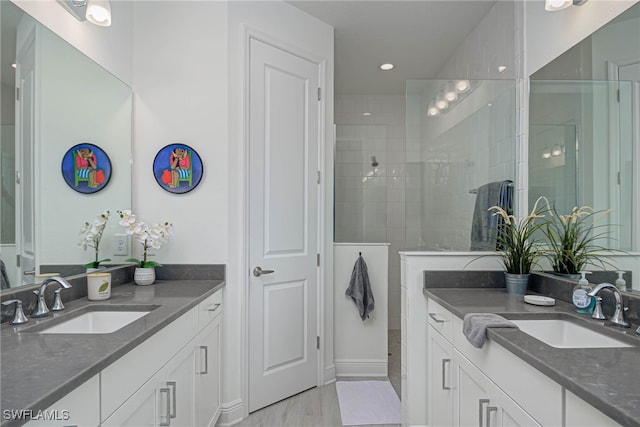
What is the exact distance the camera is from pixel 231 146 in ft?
7.86

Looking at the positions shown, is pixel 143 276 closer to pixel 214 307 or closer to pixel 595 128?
pixel 214 307

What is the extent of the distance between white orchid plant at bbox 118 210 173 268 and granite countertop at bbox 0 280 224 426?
1.75ft

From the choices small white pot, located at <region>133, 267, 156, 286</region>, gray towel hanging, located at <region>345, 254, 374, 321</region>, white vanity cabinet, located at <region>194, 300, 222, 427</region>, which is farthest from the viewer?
gray towel hanging, located at <region>345, 254, 374, 321</region>

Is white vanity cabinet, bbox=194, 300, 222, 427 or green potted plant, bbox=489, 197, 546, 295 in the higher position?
green potted plant, bbox=489, 197, 546, 295

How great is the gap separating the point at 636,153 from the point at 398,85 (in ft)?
10.4

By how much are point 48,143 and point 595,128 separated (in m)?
2.36

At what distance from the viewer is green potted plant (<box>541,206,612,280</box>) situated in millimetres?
1669

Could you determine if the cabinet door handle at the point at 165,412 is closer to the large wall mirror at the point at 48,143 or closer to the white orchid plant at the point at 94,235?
the large wall mirror at the point at 48,143

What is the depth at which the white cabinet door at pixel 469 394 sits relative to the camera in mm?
1376

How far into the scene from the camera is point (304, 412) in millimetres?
2479

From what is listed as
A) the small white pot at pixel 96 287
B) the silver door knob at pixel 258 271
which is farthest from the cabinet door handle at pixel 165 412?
the silver door knob at pixel 258 271

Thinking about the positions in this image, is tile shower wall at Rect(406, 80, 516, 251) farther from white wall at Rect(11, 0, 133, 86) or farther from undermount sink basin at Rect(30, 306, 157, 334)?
white wall at Rect(11, 0, 133, 86)

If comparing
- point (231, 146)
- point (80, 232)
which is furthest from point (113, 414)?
point (231, 146)

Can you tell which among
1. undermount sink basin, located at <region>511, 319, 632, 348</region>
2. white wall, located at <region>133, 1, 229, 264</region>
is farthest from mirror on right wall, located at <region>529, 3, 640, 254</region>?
white wall, located at <region>133, 1, 229, 264</region>
